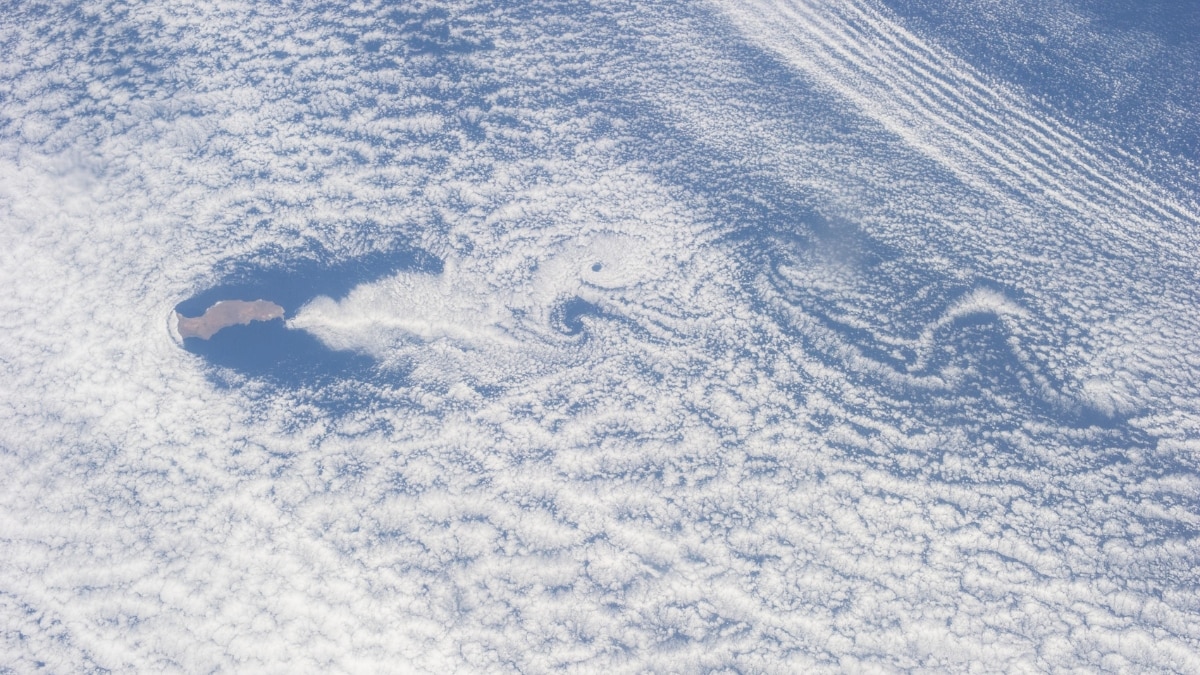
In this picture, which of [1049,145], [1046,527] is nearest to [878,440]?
[1046,527]

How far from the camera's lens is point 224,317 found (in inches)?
85.0

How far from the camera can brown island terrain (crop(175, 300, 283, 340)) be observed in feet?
7.07

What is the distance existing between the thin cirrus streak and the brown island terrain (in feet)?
6.34

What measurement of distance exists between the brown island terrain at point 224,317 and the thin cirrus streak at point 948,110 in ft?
6.34

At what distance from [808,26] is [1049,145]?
94 cm

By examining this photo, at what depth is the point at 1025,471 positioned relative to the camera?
1984 mm

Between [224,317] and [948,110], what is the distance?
2.51 metres

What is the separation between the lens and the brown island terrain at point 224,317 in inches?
84.8

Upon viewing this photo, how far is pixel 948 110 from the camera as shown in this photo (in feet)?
8.19

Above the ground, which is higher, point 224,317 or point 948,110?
point 948,110

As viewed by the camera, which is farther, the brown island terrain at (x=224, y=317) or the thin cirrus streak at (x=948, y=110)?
the thin cirrus streak at (x=948, y=110)

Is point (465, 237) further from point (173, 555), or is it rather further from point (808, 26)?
point (808, 26)

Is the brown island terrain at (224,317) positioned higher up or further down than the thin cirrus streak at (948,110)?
further down

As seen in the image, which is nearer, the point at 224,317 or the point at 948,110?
the point at 224,317
